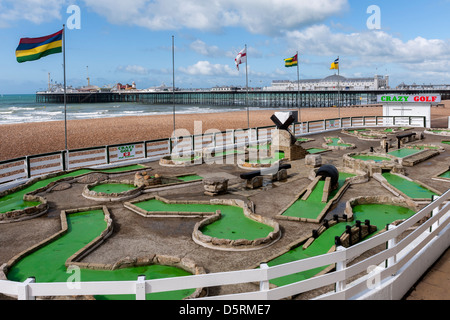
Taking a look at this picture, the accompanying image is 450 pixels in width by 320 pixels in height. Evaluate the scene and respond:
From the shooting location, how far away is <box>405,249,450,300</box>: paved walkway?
5.88m

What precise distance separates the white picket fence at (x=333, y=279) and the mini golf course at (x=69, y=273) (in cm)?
256

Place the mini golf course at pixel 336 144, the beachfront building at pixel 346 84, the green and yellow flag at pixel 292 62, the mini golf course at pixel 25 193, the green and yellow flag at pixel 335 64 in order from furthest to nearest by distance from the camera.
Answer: the beachfront building at pixel 346 84 → the green and yellow flag at pixel 335 64 → the green and yellow flag at pixel 292 62 → the mini golf course at pixel 336 144 → the mini golf course at pixel 25 193

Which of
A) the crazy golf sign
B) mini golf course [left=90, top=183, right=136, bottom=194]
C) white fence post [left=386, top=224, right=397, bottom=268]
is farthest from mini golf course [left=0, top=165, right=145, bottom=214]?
the crazy golf sign

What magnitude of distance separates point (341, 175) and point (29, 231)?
12.8 m

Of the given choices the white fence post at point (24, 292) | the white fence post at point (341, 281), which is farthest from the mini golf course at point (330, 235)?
the white fence post at point (24, 292)

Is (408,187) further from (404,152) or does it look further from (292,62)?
(292,62)

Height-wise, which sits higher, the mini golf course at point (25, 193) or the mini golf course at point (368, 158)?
the mini golf course at point (368, 158)

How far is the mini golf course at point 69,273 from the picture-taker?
7.63m

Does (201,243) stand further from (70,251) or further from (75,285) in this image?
(75,285)

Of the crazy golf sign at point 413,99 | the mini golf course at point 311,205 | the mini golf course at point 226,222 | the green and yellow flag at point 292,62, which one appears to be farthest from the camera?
the green and yellow flag at point 292,62

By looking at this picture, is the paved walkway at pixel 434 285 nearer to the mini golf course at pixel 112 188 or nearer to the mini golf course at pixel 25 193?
the mini golf course at pixel 112 188

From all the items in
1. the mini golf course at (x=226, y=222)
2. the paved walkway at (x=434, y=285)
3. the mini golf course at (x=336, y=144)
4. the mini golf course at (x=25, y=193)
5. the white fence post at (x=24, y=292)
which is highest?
the mini golf course at (x=336, y=144)

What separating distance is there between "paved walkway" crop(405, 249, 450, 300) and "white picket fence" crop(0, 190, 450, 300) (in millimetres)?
95
